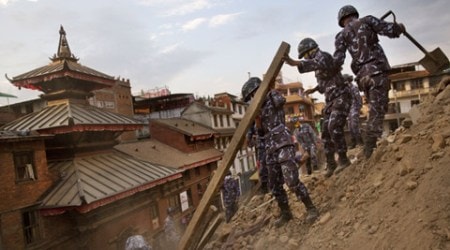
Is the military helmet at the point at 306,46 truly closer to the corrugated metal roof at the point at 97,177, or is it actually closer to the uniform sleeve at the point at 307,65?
the uniform sleeve at the point at 307,65

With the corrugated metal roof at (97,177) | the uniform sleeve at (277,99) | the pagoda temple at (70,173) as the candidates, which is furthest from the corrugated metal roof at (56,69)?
the uniform sleeve at (277,99)

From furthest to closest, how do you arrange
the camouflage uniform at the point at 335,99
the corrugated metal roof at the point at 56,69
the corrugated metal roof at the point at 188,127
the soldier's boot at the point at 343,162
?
the corrugated metal roof at the point at 188,127 < the corrugated metal roof at the point at 56,69 < the soldier's boot at the point at 343,162 < the camouflage uniform at the point at 335,99

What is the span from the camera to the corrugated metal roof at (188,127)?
2701 centimetres

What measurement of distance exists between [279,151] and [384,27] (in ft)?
9.07

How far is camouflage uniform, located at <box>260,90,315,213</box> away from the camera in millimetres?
5012

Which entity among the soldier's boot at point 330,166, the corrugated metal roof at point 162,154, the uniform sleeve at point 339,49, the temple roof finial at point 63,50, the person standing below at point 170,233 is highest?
the temple roof finial at point 63,50

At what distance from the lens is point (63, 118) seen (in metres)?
12.5

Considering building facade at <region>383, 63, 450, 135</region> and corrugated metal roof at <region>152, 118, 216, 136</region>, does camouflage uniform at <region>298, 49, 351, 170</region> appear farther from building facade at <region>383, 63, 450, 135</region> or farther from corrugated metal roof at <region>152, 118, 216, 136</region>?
building facade at <region>383, 63, 450, 135</region>

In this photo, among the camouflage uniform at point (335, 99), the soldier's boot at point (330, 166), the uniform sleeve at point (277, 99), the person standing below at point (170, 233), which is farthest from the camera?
the person standing below at point (170, 233)

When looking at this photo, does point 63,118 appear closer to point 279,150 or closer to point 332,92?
point 279,150

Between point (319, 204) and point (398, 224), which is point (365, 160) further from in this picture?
point (398, 224)

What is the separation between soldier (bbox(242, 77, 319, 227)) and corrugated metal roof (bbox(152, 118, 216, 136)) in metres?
21.2

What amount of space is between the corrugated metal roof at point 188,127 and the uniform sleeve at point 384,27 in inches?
859

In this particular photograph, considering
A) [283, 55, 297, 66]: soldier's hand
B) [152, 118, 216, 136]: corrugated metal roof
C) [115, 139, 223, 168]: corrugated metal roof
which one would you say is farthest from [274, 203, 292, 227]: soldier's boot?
[152, 118, 216, 136]: corrugated metal roof
